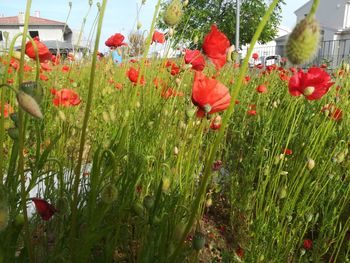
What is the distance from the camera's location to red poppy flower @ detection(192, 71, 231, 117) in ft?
2.85

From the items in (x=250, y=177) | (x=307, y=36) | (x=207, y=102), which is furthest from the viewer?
(x=250, y=177)

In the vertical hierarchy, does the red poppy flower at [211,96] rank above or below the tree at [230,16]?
A: below

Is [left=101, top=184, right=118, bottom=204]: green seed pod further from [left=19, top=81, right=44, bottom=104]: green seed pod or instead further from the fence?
the fence

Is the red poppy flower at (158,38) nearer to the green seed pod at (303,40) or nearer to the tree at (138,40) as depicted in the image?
the tree at (138,40)

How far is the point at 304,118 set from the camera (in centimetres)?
185

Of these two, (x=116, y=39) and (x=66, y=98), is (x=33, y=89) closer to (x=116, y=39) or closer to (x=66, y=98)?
(x=66, y=98)

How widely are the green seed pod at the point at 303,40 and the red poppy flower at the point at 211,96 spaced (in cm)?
31

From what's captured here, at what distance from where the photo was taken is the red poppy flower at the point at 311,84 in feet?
4.04

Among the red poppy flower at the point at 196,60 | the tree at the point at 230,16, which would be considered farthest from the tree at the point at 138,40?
the tree at the point at 230,16

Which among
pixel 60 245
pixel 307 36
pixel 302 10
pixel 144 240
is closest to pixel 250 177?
pixel 144 240

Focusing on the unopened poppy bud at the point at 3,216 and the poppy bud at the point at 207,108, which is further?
the poppy bud at the point at 207,108

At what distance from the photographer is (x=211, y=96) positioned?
0.87 metres

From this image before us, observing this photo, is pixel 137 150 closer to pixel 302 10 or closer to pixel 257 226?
pixel 257 226

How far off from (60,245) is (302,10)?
92.2ft
